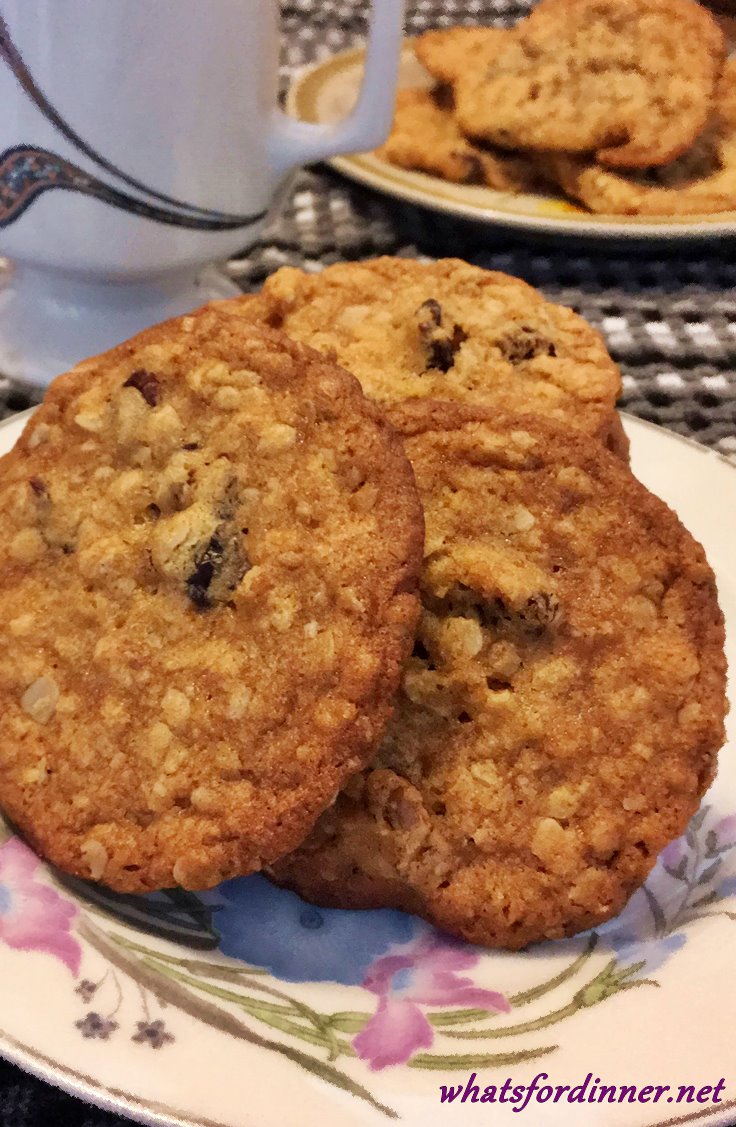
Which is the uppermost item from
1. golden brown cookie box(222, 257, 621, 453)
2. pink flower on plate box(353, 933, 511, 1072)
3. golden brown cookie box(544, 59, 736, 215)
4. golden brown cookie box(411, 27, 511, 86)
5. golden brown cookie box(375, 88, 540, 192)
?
golden brown cookie box(411, 27, 511, 86)

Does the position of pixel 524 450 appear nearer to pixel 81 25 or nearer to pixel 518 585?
pixel 518 585

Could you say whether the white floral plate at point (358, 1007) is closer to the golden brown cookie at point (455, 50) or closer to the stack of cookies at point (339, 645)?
the stack of cookies at point (339, 645)

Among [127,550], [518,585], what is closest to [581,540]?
[518,585]

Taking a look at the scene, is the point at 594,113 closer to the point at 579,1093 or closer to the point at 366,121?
the point at 366,121

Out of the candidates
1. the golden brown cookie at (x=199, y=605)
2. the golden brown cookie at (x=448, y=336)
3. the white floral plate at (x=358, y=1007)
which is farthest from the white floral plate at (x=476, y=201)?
the white floral plate at (x=358, y=1007)

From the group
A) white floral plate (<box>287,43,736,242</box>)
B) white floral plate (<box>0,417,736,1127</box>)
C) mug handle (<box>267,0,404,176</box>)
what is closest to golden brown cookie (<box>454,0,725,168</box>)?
white floral plate (<box>287,43,736,242</box>)

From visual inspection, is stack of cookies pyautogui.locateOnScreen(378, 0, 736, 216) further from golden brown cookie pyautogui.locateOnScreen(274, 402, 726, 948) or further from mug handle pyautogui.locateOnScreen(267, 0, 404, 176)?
golden brown cookie pyautogui.locateOnScreen(274, 402, 726, 948)
